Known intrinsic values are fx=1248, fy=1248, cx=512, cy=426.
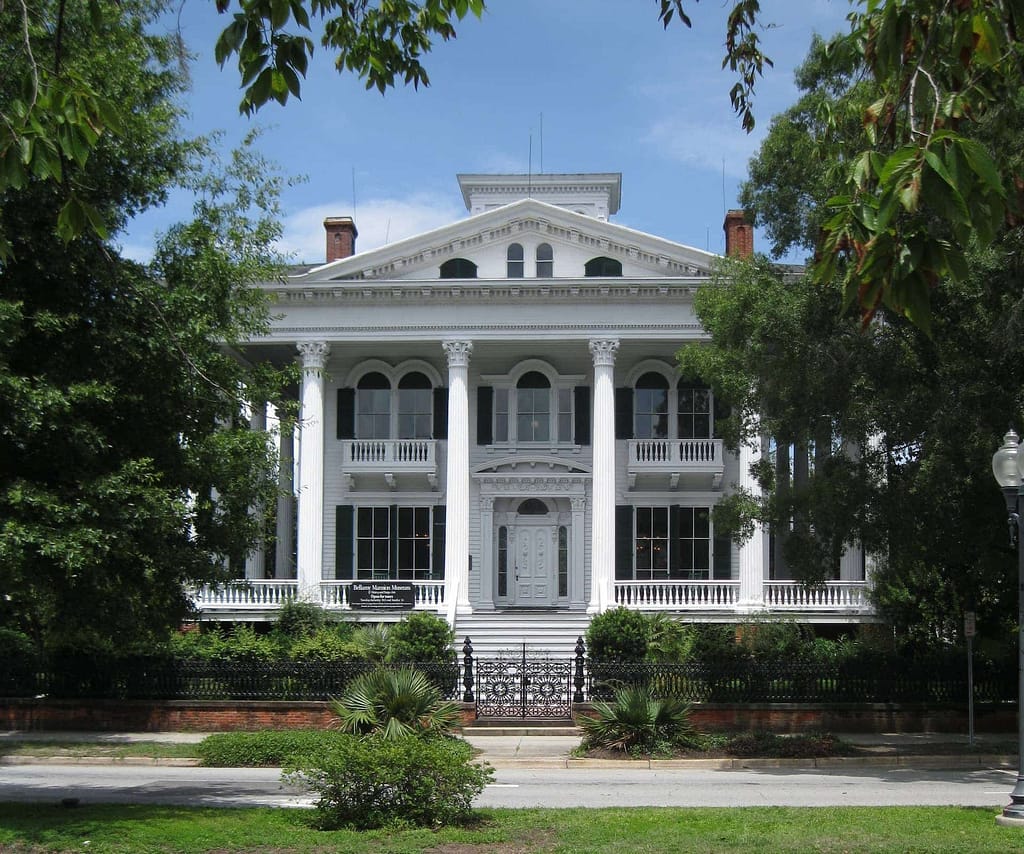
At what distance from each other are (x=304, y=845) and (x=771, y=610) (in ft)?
81.3

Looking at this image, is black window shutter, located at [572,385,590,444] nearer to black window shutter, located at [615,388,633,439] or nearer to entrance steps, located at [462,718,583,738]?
black window shutter, located at [615,388,633,439]

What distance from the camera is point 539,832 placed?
438 inches

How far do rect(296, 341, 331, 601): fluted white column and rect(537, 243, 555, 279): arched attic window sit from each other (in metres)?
6.35

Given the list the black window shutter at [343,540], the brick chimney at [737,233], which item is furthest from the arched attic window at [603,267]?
the black window shutter at [343,540]

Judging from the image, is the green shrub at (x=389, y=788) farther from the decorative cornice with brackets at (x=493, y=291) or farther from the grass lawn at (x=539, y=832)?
the decorative cornice with brackets at (x=493, y=291)

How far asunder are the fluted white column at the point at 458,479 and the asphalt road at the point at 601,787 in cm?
1458

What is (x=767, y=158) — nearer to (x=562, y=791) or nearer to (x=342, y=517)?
(x=562, y=791)

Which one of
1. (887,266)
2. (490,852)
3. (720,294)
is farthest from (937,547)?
(887,266)

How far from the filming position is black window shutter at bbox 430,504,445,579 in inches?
1416

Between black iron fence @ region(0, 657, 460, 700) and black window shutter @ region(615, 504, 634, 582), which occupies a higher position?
black window shutter @ region(615, 504, 634, 582)

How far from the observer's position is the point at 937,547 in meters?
19.9

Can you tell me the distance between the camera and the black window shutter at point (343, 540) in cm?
3609

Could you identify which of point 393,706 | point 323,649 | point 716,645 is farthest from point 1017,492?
point 323,649

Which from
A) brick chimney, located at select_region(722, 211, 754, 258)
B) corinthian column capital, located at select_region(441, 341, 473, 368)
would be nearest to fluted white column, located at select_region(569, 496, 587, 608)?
corinthian column capital, located at select_region(441, 341, 473, 368)
